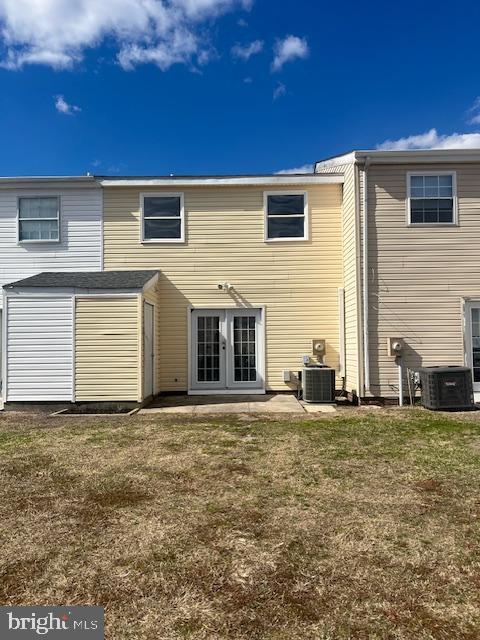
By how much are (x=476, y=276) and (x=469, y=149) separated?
2.63 metres

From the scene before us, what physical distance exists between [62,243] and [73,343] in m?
3.15

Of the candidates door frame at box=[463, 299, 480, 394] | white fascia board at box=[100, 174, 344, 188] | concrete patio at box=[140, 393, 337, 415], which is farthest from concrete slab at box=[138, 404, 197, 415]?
door frame at box=[463, 299, 480, 394]

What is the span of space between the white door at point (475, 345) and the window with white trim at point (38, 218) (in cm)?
967

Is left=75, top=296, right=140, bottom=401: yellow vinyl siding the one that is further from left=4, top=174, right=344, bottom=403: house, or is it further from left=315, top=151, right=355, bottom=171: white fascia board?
left=315, top=151, right=355, bottom=171: white fascia board

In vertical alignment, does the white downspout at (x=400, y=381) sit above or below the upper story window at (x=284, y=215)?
below

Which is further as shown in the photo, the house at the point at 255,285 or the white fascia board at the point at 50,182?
the white fascia board at the point at 50,182

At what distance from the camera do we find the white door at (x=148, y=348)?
943 cm

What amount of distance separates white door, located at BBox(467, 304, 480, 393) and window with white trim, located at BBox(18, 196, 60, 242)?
31.7 ft

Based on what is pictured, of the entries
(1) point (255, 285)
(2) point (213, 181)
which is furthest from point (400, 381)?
(2) point (213, 181)

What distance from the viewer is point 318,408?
895 centimetres

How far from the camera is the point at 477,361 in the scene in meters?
9.56

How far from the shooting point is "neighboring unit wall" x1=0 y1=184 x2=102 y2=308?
35.7ft

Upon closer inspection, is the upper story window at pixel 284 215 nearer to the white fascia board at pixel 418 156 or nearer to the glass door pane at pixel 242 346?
the white fascia board at pixel 418 156

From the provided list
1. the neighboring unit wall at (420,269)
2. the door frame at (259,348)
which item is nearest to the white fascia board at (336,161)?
the neighboring unit wall at (420,269)
